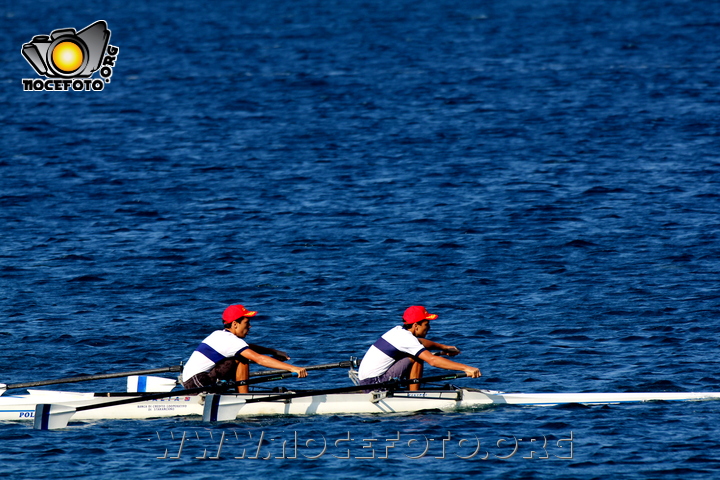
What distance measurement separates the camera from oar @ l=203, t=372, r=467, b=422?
19766 millimetres

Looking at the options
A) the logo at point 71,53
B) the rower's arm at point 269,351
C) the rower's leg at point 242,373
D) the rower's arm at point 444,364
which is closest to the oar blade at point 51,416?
the rower's leg at point 242,373

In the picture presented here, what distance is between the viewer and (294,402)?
20.5 metres

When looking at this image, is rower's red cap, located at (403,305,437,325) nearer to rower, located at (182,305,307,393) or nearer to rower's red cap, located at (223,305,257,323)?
rower, located at (182,305,307,393)

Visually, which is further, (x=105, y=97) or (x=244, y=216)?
(x=105, y=97)

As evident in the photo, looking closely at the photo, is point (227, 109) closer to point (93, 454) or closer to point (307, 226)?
point (307, 226)

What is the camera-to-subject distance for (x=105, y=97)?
6022cm

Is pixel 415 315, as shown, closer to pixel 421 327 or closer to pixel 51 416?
pixel 421 327

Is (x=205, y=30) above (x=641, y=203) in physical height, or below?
above

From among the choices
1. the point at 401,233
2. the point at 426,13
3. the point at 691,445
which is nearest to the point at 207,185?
the point at 401,233

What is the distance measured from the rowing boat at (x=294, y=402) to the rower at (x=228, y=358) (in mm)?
440

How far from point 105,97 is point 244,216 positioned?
86.1 ft

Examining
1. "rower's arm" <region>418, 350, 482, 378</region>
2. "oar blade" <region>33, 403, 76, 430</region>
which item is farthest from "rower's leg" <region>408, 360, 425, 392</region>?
"oar blade" <region>33, 403, 76, 430</region>

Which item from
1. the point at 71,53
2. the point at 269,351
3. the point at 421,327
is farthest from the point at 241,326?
the point at 71,53

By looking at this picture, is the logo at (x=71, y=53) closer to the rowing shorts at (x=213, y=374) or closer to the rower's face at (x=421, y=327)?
the rowing shorts at (x=213, y=374)
